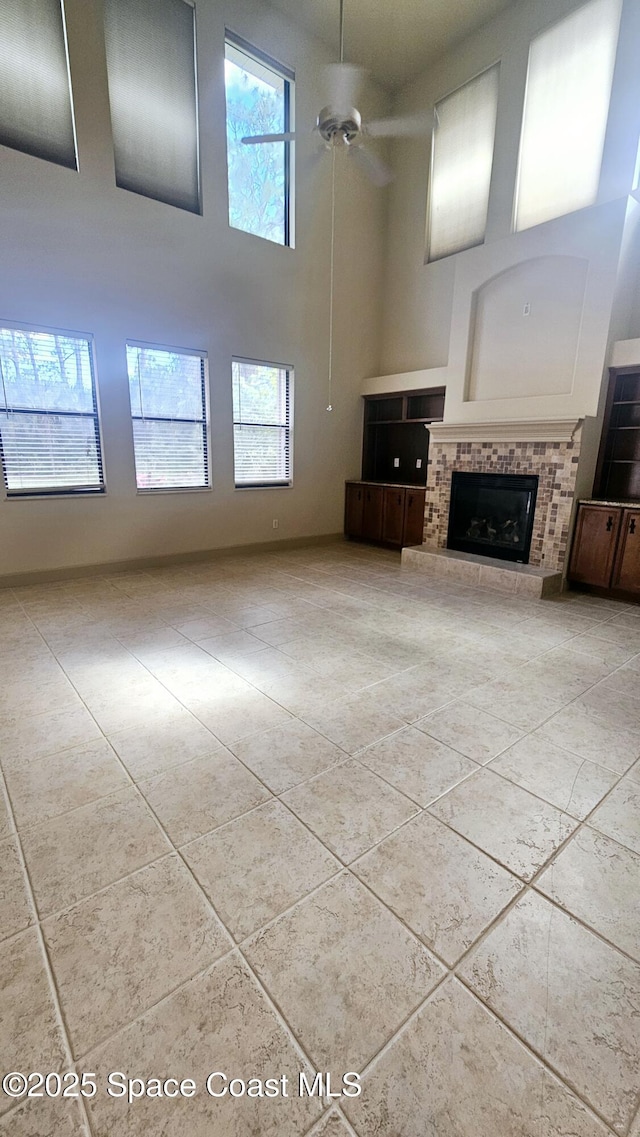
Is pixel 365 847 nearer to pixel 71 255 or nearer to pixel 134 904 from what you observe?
pixel 134 904

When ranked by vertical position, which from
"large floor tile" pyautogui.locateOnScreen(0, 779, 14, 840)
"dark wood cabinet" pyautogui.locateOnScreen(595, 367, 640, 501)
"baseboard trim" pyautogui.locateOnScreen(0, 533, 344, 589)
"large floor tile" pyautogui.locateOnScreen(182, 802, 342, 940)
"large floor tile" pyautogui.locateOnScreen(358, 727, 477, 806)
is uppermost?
"dark wood cabinet" pyautogui.locateOnScreen(595, 367, 640, 501)

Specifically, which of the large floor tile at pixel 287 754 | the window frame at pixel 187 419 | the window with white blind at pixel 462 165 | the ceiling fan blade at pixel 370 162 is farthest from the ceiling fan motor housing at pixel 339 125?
the large floor tile at pixel 287 754

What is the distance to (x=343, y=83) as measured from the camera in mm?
3227

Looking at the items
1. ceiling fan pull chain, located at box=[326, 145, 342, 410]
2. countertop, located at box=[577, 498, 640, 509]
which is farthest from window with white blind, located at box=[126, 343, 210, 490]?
countertop, located at box=[577, 498, 640, 509]

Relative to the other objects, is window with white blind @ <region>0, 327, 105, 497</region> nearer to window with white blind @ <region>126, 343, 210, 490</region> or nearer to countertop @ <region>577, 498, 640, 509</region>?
window with white blind @ <region>126, 343, 210, 490</region>

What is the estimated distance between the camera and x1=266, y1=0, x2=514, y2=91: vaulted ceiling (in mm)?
5340

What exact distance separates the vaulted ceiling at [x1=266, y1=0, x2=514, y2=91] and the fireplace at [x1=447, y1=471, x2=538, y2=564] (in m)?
5.29

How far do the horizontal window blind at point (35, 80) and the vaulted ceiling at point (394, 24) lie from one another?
9.30 ft

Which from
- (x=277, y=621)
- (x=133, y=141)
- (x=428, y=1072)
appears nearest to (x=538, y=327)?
(x=277, y=621)

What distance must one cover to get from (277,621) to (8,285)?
3790 millimetres

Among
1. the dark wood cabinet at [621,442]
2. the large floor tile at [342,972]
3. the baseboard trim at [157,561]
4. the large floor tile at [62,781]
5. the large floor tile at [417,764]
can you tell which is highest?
the dark wood cabinet at [621,442]

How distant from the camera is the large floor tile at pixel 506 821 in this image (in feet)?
5.32

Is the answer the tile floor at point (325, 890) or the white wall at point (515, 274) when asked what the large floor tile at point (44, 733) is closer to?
the tile floor at point (325, 890)

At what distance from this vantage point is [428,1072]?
1.03 metres
